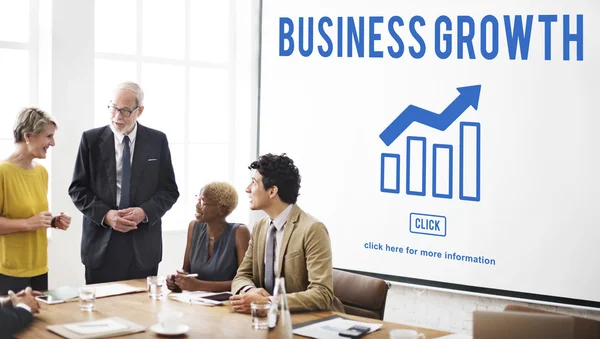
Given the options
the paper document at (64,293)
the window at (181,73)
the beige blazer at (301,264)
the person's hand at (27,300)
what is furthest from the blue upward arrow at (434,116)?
the person's hand at (27,300)

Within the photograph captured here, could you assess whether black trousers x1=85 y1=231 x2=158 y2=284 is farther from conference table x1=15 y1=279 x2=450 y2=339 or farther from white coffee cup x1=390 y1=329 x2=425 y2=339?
white coffee cup x1=390 y1=329 x2=425 y2=339

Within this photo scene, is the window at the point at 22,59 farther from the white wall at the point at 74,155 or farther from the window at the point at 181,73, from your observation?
the window at the point at 181,73

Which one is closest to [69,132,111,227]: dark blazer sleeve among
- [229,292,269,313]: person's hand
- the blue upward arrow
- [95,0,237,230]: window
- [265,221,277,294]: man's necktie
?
[265,221,277,294]: man's necktie

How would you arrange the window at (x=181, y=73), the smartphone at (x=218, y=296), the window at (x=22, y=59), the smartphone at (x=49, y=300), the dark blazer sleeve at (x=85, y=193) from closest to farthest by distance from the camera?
the smartphone at (x=49, y=300) < the smartphone at (x=218, y=296) < the dark blazer sleeve at (x=85, y=193) < the window at (x=22, y=59) < the window at (x=181, y=73)

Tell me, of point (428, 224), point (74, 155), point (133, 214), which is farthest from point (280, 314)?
point (74, 155)

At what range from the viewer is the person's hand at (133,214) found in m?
4.08

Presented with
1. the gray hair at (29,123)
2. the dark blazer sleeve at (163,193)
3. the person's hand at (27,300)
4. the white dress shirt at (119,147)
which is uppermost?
the gray hair at (29,123)

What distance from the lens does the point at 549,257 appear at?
15.4 ft

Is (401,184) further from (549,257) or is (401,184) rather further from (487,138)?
(549,257)

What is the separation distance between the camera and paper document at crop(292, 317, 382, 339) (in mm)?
2793

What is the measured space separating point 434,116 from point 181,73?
206 centimetres

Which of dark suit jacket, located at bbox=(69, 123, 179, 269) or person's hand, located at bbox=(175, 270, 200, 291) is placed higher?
dark suit jacket, located at bbox=(69, 123, 179, 269)

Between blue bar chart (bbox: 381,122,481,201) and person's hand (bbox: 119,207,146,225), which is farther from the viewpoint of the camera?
blue bar chart (bbox: 381,122,481,201)

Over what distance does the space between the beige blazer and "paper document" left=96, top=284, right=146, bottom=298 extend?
490mm
